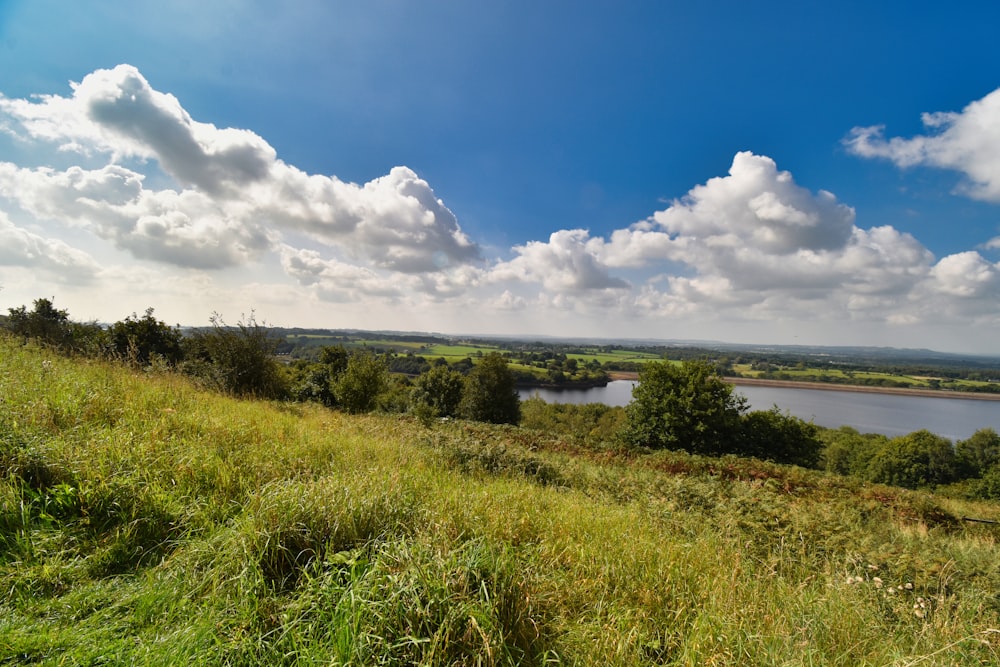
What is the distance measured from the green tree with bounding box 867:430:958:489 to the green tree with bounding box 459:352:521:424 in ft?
104

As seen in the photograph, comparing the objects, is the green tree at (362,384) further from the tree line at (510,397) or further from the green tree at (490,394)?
the green tree at (490,394)

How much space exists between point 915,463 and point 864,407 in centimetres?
4988

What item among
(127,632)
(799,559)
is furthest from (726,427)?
(127,632)

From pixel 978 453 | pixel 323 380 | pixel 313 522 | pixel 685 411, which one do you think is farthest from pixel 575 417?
pixel 313 522

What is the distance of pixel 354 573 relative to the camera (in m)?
2.09

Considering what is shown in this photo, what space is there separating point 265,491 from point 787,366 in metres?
131

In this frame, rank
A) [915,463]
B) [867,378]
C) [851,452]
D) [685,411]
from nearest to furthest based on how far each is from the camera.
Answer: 1. [685,411]
2. [915,463]
3. [851,452]
4. [867,378]

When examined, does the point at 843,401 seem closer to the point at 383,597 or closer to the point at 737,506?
the point at 737,506

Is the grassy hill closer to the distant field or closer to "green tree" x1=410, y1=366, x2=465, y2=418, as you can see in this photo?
"green tree" x1=410, y1=366, x2=465, y2=418

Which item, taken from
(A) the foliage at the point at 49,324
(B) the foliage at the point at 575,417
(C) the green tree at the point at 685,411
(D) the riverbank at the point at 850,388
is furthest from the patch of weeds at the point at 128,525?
(D) the riverbank at the point at 850,388

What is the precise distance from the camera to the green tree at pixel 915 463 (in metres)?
31.1

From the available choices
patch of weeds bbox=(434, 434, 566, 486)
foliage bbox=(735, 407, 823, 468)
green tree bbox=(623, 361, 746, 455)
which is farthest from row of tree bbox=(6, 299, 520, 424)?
foliage bbox=(735, 407, 823, 468)

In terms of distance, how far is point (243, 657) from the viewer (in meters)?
1.71

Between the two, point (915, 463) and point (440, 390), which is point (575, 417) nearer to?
point (440, 390)
